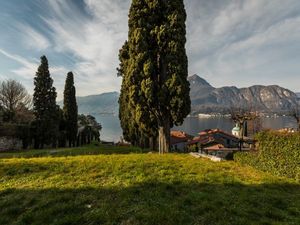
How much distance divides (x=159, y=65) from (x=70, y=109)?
111 ft

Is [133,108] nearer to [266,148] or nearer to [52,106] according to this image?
[266,148]

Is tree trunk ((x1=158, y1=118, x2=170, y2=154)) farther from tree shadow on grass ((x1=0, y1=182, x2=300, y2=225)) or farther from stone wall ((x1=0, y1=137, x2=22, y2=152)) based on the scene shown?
stone wall ((x1=0, y1=137, x2=22, y2=152))

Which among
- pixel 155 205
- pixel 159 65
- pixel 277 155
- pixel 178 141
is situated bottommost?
pixel 178 141

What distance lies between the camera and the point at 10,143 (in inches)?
1453

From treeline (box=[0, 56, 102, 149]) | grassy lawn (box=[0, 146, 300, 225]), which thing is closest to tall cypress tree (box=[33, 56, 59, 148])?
treeline (box=[0, 56, 102, 149])

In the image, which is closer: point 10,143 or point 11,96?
point 10,143

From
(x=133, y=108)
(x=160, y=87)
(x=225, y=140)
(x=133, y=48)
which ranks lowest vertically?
(x=225, y=140)

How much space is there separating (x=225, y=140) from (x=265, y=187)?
2520 inches

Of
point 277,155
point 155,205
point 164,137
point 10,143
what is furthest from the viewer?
point 10,143

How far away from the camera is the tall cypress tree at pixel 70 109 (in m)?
50.1

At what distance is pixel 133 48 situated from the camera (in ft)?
67.4

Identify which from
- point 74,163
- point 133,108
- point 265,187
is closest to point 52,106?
point 133,108

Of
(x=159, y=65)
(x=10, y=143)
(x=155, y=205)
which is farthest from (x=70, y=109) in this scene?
(x=155, y=205)

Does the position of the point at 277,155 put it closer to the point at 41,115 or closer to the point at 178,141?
the point at 41,115
